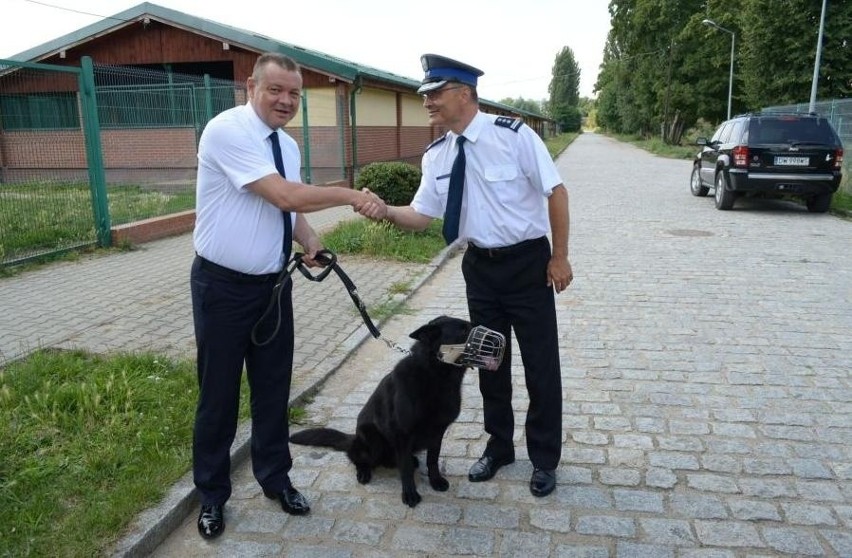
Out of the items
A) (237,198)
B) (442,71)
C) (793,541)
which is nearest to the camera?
(237,198)

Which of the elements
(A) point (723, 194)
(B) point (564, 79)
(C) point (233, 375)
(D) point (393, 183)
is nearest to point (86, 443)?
(C) point (233, 375)

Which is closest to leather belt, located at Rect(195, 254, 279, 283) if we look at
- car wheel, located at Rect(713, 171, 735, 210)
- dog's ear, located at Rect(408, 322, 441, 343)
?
dog's ear, located at Rect(408, 322, 441, 343)

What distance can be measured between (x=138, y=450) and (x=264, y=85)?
84.8 inches

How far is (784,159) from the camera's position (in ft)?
44.1

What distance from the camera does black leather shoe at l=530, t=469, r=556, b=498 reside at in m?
3.49

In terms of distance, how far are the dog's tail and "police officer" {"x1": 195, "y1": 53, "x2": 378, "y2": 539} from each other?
52 centimetres

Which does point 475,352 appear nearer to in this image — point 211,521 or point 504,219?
point 504,219

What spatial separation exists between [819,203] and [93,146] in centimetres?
1388

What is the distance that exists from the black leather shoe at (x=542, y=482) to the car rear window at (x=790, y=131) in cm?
1243

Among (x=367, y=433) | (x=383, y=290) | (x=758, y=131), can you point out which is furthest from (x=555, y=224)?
(x=758, y=131)

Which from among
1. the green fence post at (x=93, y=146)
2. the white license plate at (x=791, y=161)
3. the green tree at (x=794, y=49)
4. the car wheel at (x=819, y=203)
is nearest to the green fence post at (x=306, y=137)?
the green fence post at (x=93, y=146)

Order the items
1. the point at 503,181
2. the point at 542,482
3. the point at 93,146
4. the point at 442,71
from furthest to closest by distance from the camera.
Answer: the point at 93,146, the point at 542,482, the point at 503,181, the point at 442,71

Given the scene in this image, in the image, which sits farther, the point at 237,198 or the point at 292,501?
the point at 292,501

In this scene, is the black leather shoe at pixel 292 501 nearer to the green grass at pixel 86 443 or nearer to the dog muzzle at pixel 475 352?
the green grass at pixel 86 443
